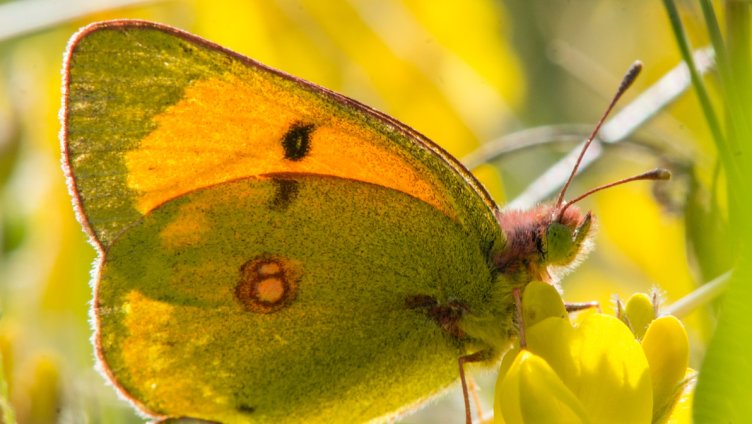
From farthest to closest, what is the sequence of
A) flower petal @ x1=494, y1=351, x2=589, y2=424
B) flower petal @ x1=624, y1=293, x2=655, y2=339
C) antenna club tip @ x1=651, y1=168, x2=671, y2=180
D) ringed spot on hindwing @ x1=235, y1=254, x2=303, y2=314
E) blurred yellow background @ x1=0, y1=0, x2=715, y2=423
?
blurred yellow background @ x1=0, y1=0, x2=715, y2=423 < ringed spot on hindwing @ x1=235, y1=254, x2=303, y2=314 < antenna club tip @ x1=651, y1=168, x2=671, y2=180 < flower petal @ x1=624, y1=293, x2=655, y2=339 < flower petal @ x1=494, y1=351, x2=589, y2=424

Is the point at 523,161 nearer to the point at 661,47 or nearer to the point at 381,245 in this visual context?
the point at 661,47

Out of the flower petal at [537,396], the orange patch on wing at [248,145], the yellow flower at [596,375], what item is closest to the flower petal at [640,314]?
the yellow flower at [596,375]

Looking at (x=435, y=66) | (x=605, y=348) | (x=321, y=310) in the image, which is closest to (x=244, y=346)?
(x=321, y=310)

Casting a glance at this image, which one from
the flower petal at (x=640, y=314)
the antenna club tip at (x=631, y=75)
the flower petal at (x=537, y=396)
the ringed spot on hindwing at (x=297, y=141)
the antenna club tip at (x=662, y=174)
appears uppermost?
the antenna club tip at (x=631, y=75)

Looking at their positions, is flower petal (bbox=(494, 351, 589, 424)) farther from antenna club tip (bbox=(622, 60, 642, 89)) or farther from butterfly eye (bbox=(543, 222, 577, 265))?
antenna club tip (bbox=(622, 60, 642, 89))

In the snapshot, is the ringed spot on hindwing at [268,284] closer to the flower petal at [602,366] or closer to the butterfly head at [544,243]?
the butterfly head at [544,243]

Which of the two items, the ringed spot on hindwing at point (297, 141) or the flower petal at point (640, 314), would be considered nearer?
the flower petal at point (640, 314)

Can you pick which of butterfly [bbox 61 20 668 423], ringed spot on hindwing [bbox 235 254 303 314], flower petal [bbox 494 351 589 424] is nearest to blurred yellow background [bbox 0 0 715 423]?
butterfly [bbox 61 20 668 423]
